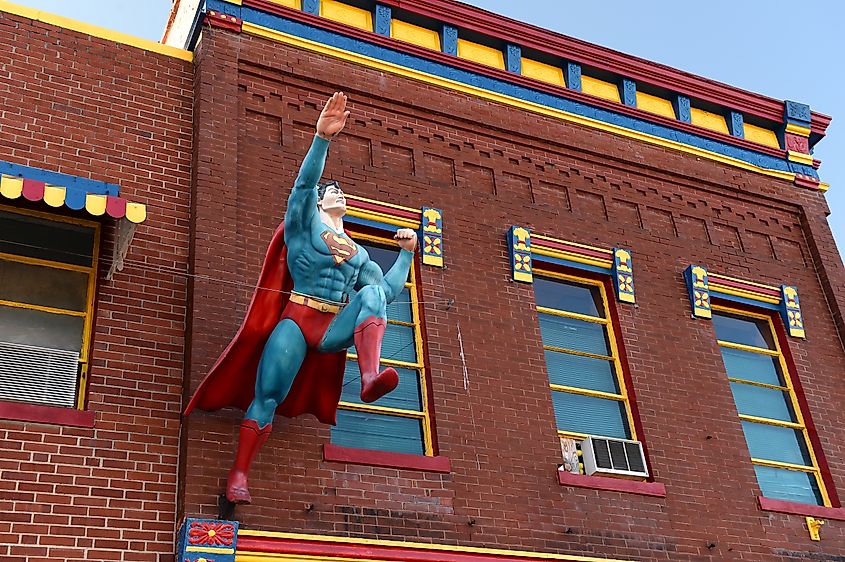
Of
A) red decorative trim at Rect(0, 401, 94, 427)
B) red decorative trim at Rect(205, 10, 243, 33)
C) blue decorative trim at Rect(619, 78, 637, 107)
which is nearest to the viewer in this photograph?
red decorative trim at Rect(0, 401, 94, 427)

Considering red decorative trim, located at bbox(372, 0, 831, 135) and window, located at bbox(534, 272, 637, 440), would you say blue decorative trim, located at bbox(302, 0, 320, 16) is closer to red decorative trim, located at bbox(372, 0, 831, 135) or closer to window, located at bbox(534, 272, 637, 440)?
red decorative trim, located at bbox(372, 0, 831, 135)

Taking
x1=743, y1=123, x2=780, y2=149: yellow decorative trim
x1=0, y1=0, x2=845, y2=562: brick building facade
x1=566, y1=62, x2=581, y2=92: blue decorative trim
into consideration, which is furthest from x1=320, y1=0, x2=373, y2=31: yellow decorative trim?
x1=743, y1=123, x2=780, y2=149: yellow decorative trim

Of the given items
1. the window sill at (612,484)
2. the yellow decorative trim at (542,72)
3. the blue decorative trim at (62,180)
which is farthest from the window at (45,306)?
the yellow decorative trim at (542,72)

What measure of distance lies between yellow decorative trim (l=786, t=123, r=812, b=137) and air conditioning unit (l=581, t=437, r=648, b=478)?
6442mm

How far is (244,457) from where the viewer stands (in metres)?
8.16

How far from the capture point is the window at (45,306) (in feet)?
27.6

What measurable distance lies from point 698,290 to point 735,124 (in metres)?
3.24

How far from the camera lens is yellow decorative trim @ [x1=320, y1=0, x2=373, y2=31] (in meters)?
11.8

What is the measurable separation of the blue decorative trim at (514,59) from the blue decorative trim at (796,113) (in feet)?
14.3

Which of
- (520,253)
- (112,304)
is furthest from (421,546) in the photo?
(520,253)

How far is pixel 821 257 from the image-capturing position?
13.6 meters

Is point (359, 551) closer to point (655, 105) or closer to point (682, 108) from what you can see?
point (655, 105)

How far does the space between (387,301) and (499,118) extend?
429cm

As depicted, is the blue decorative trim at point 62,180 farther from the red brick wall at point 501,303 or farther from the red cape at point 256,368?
the red cape at point 256,368
